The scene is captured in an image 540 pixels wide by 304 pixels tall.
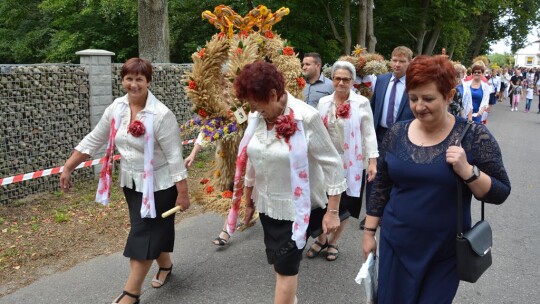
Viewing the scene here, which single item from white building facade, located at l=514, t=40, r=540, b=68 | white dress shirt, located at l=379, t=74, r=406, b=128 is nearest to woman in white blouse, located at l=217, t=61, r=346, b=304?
white dress shirt, located at l=379, t=74, r=406, b=128

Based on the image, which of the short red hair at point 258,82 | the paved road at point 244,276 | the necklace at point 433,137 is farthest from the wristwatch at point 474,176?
the paved road at point 244,276

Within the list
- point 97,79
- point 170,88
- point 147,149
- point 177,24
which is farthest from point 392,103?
point 177,24

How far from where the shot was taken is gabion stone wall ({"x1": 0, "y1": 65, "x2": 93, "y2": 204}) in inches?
238

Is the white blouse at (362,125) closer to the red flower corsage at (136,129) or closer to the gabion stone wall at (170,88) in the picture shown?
the red flower corsage at (136,129)

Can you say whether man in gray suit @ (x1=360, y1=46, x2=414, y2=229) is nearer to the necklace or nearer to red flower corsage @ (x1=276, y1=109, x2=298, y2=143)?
red flower corsage @ (x1=276, y1=109, x2=298, y2=143)

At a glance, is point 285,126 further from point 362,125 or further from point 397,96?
point 397,96

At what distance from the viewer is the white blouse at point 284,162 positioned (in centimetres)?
297

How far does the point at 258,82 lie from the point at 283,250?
1.06 m

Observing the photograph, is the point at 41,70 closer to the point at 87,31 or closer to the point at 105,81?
the point at 105,81

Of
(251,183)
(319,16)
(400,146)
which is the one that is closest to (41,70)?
(251,183)

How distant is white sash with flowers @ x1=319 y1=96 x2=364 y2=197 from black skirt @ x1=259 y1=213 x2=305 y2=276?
5.23 ft

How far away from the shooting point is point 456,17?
22250 mm

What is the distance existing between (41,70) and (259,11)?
11.0 feet

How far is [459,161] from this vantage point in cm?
215
